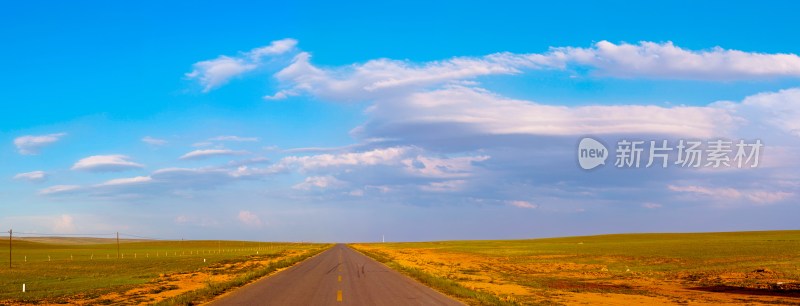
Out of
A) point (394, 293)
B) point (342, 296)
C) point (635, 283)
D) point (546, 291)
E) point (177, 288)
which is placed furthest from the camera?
point (635, 283)

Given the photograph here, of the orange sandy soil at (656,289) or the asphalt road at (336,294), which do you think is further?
the orange sandy soil at (656,289)

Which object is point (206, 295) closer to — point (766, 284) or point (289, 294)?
point (289, 294)

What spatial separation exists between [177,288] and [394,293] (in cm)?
1178

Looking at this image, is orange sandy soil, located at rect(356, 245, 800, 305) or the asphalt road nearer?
the asphalt road

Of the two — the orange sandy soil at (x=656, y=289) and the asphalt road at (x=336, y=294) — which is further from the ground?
the asphalt road at (x=336, y=294)

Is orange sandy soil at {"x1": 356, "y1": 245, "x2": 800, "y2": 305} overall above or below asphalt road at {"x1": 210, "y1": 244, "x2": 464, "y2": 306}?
below

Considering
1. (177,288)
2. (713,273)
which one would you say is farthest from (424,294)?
(713,273)

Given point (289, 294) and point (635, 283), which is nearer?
point (289, 294)

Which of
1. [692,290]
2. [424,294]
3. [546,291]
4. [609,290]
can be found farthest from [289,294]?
[692,290]

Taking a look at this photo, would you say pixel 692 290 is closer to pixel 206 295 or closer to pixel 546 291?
pixel 546 291

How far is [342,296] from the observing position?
2042cm

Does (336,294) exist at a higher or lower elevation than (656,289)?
higher

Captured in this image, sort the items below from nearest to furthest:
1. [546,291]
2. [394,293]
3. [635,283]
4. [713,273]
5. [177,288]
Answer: [394,293], [546,291], [177,288], [635,283], [713,273]

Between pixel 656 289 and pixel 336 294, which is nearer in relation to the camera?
pixel 336 294
